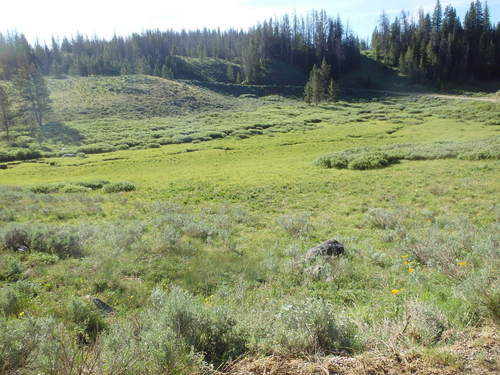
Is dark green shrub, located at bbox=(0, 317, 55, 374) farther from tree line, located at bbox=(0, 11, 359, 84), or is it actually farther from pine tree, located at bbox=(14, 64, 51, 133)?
tree line, located at bbox=(0, 11, 359, 84)

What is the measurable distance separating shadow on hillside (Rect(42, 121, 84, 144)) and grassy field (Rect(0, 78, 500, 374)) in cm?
3199

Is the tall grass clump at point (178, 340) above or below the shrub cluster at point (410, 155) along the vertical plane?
above

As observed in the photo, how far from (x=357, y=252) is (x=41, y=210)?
15.7 meters

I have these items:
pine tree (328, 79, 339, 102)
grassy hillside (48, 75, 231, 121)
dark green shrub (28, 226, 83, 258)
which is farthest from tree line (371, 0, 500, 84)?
dark green shrub (28, 226, 83, 258)

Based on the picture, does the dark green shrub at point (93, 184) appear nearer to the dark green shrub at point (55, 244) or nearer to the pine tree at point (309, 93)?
the dark green shrub at point (55, 244)

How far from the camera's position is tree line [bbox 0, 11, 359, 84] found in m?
127

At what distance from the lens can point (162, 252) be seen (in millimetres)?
9680

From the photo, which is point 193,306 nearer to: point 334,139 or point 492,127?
point 334,139

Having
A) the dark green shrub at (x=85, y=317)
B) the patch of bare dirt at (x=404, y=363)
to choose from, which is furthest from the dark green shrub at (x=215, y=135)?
the patch of bare dirt at (x=404, y=363)

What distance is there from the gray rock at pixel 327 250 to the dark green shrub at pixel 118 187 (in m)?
19.4

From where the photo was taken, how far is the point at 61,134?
2271 inches

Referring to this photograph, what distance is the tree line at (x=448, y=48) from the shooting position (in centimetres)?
10662

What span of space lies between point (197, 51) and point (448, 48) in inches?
4431

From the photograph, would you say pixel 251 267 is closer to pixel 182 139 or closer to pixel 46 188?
pixel 46 188
